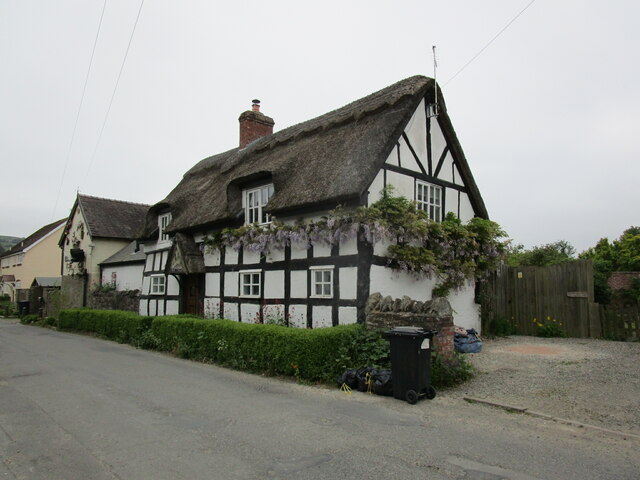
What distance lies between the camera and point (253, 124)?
20.5 metres

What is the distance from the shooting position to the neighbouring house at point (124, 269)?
21.9m

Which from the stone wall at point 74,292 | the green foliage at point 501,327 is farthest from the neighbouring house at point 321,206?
the stone wall at point 74,292

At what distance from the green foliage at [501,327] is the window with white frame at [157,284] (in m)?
12.3

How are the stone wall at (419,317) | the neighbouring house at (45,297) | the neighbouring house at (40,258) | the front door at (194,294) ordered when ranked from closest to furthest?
the stone wall at (419,317), the front door at (194,294), the neighbouring house at (45,297), the neighbouring house at (40,258)

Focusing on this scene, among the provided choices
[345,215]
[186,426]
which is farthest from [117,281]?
[186,426]

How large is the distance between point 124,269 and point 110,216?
625 cm

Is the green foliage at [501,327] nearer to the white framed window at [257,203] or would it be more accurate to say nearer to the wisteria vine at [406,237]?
the wisteria vine at [406,237]

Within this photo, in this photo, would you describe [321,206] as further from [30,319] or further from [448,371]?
[30,319]

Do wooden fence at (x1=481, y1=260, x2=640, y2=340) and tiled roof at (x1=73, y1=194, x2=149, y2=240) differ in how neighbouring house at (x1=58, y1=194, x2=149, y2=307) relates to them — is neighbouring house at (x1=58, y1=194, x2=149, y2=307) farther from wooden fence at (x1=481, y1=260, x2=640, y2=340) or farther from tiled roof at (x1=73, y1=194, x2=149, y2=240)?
wooden fence at (x1=481, y1=260, x2=640, y2=340)

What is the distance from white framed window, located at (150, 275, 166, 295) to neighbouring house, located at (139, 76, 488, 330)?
3.08 feet

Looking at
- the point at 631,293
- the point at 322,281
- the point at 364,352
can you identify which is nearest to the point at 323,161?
the point at 322,281

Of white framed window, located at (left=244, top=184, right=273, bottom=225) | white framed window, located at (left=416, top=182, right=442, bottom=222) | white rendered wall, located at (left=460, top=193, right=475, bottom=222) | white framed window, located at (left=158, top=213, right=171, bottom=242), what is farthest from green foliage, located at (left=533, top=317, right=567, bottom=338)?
white framed window, located at (left=158, top=213, right=171, bottom=242)

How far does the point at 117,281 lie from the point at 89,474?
2100 centimetres

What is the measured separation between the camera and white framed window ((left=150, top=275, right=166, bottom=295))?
1836cm
